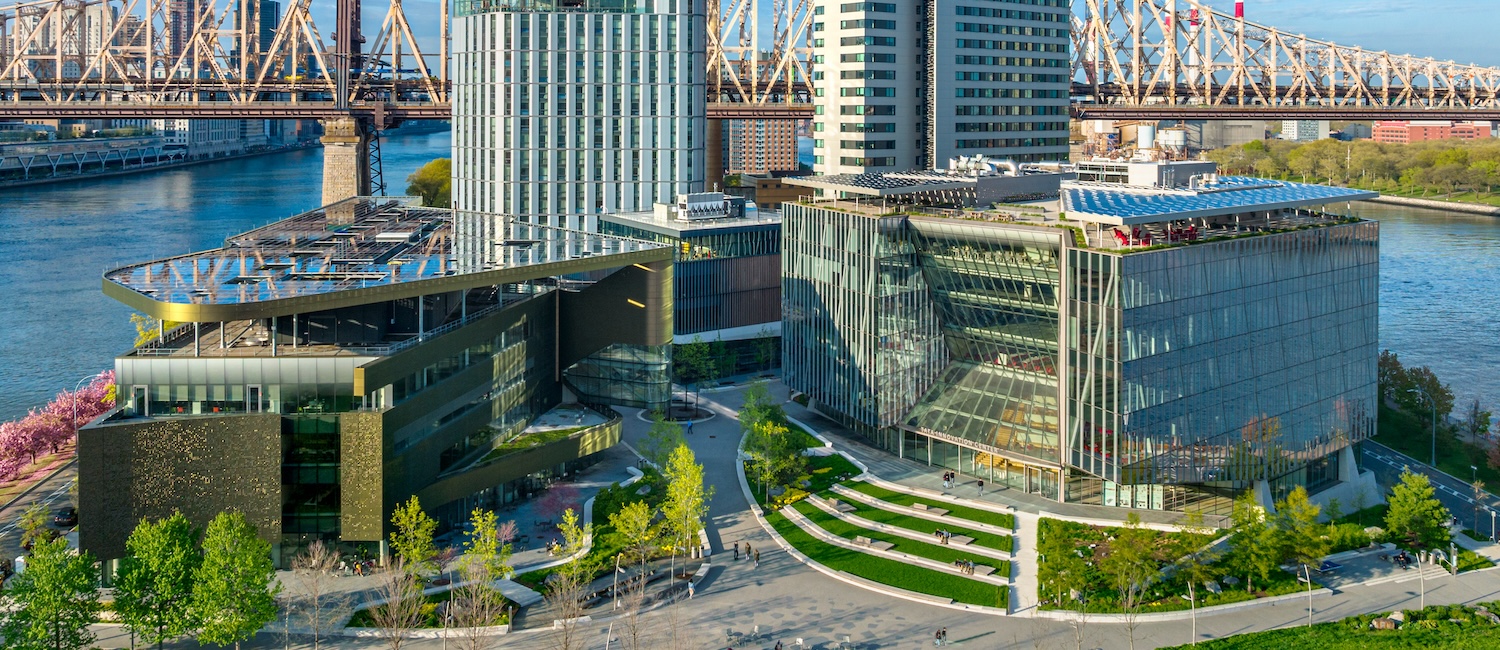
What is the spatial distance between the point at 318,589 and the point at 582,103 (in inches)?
2013

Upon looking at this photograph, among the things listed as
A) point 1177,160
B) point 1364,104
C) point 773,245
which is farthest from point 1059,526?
point 1364,104

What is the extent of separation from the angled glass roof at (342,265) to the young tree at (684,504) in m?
8.85

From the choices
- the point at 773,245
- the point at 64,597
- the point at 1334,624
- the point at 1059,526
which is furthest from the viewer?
the point at 773,245

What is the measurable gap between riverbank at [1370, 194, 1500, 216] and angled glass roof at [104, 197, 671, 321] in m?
143

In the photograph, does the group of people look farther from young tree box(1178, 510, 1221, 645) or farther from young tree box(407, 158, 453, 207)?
young tree box(407, 158, 453, 207)

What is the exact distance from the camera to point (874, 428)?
65250 millimetres

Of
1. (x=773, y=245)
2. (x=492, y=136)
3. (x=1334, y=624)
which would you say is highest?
(x=492, y=136)

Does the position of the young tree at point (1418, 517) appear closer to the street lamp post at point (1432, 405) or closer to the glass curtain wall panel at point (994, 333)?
the glass curtain wall panel at point (994, 333)

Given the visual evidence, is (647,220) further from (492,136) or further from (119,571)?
(119,571)

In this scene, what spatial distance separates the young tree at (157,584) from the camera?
4228cm

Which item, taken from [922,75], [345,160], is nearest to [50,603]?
[922,75]

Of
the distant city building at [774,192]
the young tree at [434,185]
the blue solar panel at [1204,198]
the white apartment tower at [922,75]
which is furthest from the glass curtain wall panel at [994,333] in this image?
the young tree at [434,185]

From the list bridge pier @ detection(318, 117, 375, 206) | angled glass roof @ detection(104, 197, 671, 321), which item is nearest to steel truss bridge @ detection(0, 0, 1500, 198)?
bridge pier @ detection(318, 117, 375, 206)

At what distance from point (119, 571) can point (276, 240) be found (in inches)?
916
